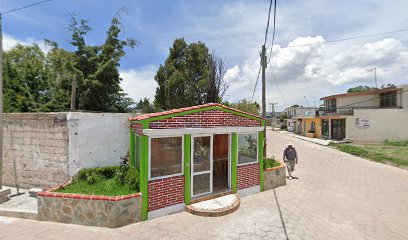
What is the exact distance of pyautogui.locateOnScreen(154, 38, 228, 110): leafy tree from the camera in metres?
20.8

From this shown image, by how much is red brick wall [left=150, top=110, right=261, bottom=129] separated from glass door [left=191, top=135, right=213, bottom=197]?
1.58 ft

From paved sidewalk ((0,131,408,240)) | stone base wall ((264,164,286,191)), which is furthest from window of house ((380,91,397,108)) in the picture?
stone base wall ((264,164,286,191))

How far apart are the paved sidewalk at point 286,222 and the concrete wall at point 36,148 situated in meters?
2.04

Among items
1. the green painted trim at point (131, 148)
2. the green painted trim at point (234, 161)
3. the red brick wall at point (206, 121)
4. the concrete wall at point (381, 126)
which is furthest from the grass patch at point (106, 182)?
the concrete wall at point (381, 126)

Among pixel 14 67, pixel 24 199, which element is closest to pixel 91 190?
pixel 24 199

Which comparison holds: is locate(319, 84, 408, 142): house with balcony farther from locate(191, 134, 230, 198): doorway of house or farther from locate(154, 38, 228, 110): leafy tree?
locate(191, 134, 230, 198): doorway of house

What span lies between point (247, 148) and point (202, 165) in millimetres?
1965

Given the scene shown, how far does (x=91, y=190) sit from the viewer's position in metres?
5.94

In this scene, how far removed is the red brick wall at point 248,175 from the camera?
24.2ft

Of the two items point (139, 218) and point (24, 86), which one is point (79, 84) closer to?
point (24, 86)

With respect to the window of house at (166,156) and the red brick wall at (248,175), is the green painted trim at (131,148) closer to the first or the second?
the window of house at (166,156)

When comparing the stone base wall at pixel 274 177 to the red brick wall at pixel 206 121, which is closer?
the red brick wall at pixel 206 121

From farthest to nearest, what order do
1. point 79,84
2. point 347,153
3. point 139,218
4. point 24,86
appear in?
1. point 347,153
2. point 79,84
3. point 24,86
4. point 139,218

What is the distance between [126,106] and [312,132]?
2671 centimetres
